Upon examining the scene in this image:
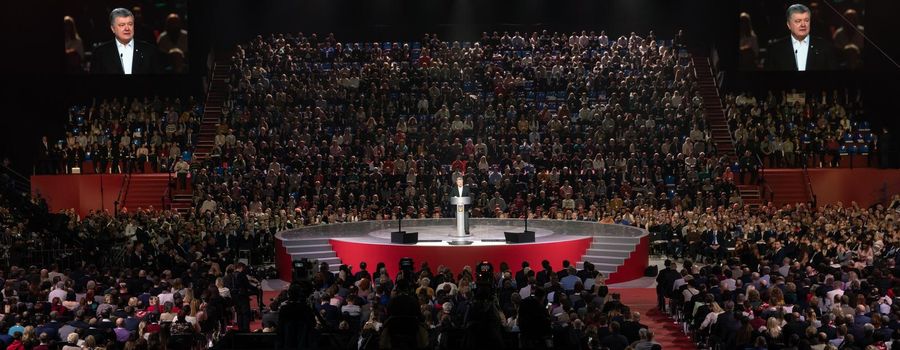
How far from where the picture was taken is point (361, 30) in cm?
3934

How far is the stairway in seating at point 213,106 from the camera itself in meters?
34.9

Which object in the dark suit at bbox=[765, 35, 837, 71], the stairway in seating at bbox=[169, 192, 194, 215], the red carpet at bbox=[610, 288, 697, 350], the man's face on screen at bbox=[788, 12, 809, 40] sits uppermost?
the man's face on screen at bbox=[788, 12, 809, 40]

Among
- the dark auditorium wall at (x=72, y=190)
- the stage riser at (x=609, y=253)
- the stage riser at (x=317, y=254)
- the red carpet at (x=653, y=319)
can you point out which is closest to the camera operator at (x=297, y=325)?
the red carpet at (x=653, y=319)

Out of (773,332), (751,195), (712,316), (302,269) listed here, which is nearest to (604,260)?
(302,269)

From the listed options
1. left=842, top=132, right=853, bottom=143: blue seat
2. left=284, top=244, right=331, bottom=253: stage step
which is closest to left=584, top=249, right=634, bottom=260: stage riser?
left=284, top=244, right=331, bottom=253: stage step

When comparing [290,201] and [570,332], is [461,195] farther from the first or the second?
[570,332]

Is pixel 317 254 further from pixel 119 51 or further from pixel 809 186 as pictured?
pixel 119 51

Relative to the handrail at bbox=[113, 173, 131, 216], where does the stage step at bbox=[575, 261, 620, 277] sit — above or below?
below

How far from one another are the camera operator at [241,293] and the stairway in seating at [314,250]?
4.81 metres

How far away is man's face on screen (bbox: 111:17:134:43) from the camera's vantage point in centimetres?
3606

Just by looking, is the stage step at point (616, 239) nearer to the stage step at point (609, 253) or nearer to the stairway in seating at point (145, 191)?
the stage step at point (609, 253)

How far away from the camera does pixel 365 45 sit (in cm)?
3747

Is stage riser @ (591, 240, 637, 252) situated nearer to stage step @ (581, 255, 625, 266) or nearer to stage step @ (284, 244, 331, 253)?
stage step @ (581, 255, 625, 266)

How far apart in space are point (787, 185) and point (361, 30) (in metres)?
15.5
